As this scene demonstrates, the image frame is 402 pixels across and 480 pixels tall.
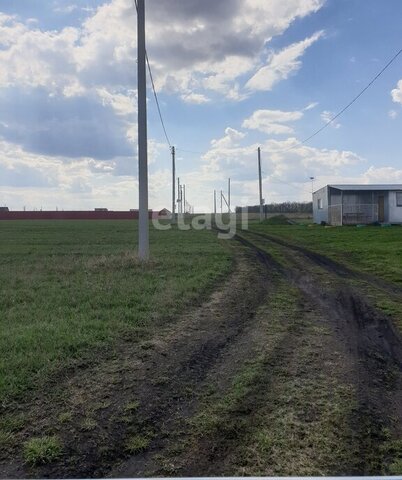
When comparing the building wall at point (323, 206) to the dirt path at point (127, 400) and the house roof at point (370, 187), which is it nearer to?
the house roof at point (370, 187)

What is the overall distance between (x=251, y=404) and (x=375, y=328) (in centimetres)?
288

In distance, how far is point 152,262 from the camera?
11156 millimetres

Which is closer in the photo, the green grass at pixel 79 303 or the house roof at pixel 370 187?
the green grass at pixel 79 303

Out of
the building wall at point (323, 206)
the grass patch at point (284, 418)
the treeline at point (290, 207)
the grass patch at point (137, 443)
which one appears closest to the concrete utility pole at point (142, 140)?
the grass patch at point (284, 418)

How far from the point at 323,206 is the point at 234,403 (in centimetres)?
3247

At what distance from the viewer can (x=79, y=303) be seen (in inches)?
264

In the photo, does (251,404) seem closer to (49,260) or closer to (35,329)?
(35,329)

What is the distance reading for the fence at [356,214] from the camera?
30375mm

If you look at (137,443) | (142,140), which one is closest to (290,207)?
(142,140)

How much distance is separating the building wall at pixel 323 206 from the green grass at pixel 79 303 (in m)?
22.9

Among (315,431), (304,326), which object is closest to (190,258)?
(304,326)

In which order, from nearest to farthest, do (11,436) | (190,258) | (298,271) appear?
(11,436) → (298,271) → (190,258)
